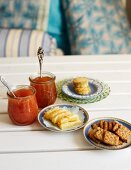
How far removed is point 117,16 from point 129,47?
0.85ft

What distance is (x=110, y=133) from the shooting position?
0.86 m

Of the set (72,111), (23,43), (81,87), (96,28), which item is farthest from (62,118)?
(96,28)

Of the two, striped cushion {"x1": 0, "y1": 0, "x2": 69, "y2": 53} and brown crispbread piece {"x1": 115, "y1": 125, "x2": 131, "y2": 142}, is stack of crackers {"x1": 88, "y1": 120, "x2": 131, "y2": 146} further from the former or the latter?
striped cushion {"x1": 0, "y1": 0, "x2": 69, "y2": 53}

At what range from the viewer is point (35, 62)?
57.1 inches

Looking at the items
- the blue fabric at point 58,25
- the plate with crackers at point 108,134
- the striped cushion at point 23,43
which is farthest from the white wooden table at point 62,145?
the blue fabric at point 58,25

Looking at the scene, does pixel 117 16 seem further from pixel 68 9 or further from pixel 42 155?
pixel 42 155

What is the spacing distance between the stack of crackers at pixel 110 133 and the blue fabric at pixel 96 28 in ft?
4.14

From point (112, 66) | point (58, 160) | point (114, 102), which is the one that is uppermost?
point (112, 66)

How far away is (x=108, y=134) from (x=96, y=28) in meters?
1.45

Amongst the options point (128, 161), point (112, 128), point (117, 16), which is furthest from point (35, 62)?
point (117, 16)

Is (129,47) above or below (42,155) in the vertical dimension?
above

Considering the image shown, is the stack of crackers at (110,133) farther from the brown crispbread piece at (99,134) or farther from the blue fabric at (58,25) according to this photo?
the blue fabric at (58,25)

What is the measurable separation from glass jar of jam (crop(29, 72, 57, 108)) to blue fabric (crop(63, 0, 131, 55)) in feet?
3.62

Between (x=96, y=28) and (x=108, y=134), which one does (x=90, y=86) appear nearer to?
(x=108, y=134)
